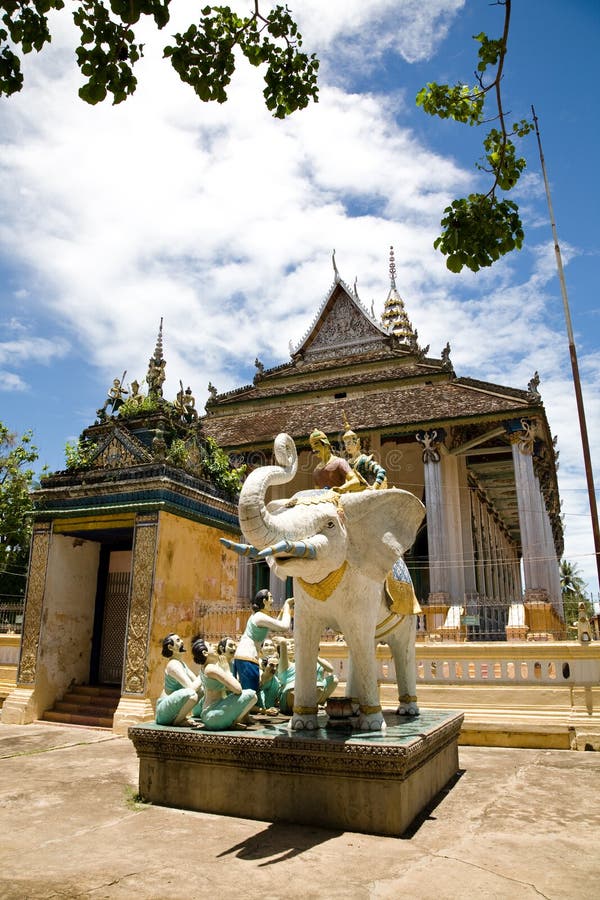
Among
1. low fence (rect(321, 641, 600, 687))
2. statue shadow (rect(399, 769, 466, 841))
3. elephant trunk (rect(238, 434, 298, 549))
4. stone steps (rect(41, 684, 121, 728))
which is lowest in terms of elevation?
statue shadow (rect(399, 769, 466, 841))

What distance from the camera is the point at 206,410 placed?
74.5ft

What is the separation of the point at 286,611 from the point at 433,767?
1899 millimetres

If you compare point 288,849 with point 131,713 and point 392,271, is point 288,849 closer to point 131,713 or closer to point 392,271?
point 131,713

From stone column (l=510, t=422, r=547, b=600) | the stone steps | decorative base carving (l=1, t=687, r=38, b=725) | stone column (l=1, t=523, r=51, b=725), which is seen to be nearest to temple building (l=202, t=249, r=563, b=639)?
stone column (l=510, t=422, r=547, b=600)

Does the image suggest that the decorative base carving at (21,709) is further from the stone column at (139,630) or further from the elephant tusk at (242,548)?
the elephant tusk at (242,548)

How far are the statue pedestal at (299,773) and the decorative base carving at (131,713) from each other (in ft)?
12.4

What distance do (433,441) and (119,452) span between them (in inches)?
370

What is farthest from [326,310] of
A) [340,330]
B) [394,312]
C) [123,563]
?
[123,563]

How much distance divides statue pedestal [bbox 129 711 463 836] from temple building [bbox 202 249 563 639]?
8.97 metres

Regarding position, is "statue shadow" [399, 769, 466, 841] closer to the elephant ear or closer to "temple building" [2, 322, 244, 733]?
the elephant ear

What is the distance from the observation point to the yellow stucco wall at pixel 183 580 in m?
9.02

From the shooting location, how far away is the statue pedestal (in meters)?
4.12

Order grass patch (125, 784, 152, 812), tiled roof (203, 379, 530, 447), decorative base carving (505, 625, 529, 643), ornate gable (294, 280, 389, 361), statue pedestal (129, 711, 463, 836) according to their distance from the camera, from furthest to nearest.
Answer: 1. ornate gable (294, 280, 389, 361)
2. tiled roof (203, 379, 530, 447)
3. decorative base carving (505, 625, 529, 643)
4. grass patch (125, 784, 152, 812)
5. statue pedestal (129, 711, 463, 836)

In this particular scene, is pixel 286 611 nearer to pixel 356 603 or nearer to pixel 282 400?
pixel 356 603
